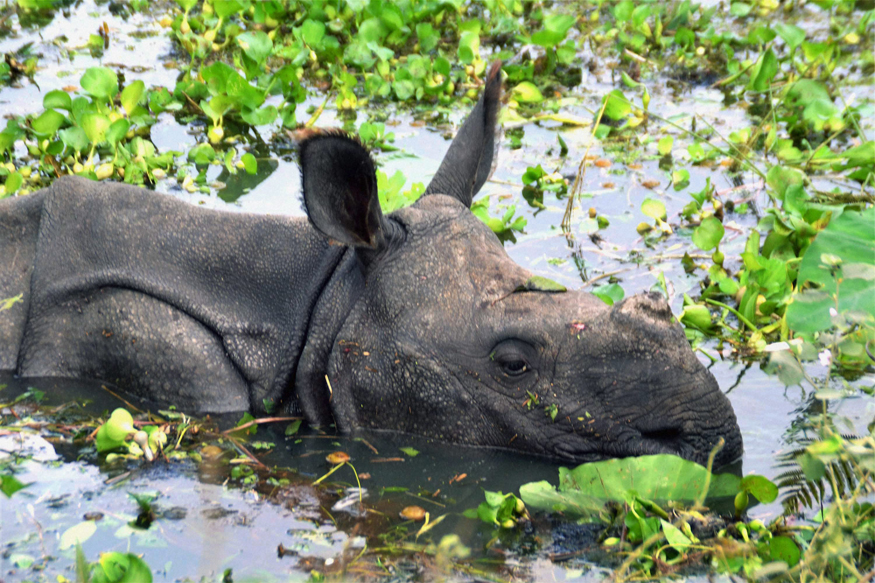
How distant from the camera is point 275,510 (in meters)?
3.89

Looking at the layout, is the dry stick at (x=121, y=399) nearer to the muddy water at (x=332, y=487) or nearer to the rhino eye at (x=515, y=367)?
the muddy water at (x=332, y=487)

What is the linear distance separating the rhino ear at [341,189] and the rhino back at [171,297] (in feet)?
1.17

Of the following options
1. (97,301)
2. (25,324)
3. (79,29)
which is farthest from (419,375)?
(79,29)

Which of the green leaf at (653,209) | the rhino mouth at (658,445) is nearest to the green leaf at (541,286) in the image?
the rhino mouth at (658,445)

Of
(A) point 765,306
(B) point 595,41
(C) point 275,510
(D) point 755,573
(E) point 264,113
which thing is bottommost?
(C) point 275,510

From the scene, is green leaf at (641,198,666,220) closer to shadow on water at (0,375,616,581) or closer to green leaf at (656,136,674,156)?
green leaf at (656,136,674,156)

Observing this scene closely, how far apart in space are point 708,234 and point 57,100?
4.56 metres

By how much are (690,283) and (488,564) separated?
3.03 m

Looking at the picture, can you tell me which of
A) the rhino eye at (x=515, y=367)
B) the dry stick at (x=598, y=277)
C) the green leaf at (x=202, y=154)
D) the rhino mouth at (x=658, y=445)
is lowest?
the rhino mouth at (x=658, y=445)

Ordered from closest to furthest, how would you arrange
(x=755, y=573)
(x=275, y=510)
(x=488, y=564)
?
(x=755, y=573), (x=488, y=564), (x=275, y=510)

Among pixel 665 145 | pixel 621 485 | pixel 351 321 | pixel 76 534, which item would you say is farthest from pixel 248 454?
pixel 665 145

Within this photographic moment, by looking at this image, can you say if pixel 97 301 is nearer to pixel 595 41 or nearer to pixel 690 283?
pixel 690 283

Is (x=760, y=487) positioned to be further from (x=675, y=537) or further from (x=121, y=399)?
(x=121, y=399)

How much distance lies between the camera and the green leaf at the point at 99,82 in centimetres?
707
